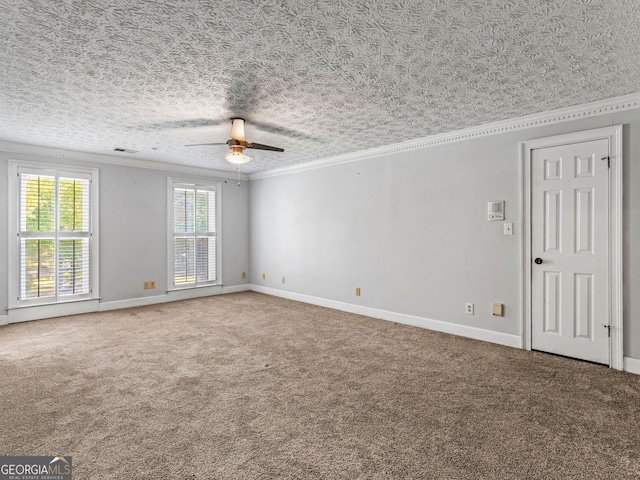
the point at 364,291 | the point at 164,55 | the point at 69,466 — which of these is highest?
A: the point at 164,55

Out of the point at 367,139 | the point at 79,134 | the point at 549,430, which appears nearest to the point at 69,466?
the point at 549,430

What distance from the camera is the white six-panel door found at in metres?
3.18

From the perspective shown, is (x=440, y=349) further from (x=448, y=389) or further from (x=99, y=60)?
(x=99, y=60)

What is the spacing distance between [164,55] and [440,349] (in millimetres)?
3559

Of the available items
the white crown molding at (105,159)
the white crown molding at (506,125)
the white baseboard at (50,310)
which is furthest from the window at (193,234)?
the white crown molding at (506,125)

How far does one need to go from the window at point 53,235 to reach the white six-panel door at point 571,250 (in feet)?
19.4

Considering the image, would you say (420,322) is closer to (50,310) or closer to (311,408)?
(311,408)

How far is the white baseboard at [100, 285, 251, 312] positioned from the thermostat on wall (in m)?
4.85

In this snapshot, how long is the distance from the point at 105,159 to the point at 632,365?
6.83 metres

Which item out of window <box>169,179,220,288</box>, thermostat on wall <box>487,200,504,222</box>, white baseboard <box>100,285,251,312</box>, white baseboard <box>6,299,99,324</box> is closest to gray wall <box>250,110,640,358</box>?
thermostat on wall <box>487,200,504,222</box>

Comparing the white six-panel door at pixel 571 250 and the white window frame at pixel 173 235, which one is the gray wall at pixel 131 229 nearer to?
the white window frame at pixel 173 235

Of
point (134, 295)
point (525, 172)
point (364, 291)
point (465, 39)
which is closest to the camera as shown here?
point (465, 39)

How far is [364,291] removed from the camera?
5.12 meters

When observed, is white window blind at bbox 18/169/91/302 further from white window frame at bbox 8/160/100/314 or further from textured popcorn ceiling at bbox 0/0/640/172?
textured popcorn ceiling at bbox 0/0/640/172
